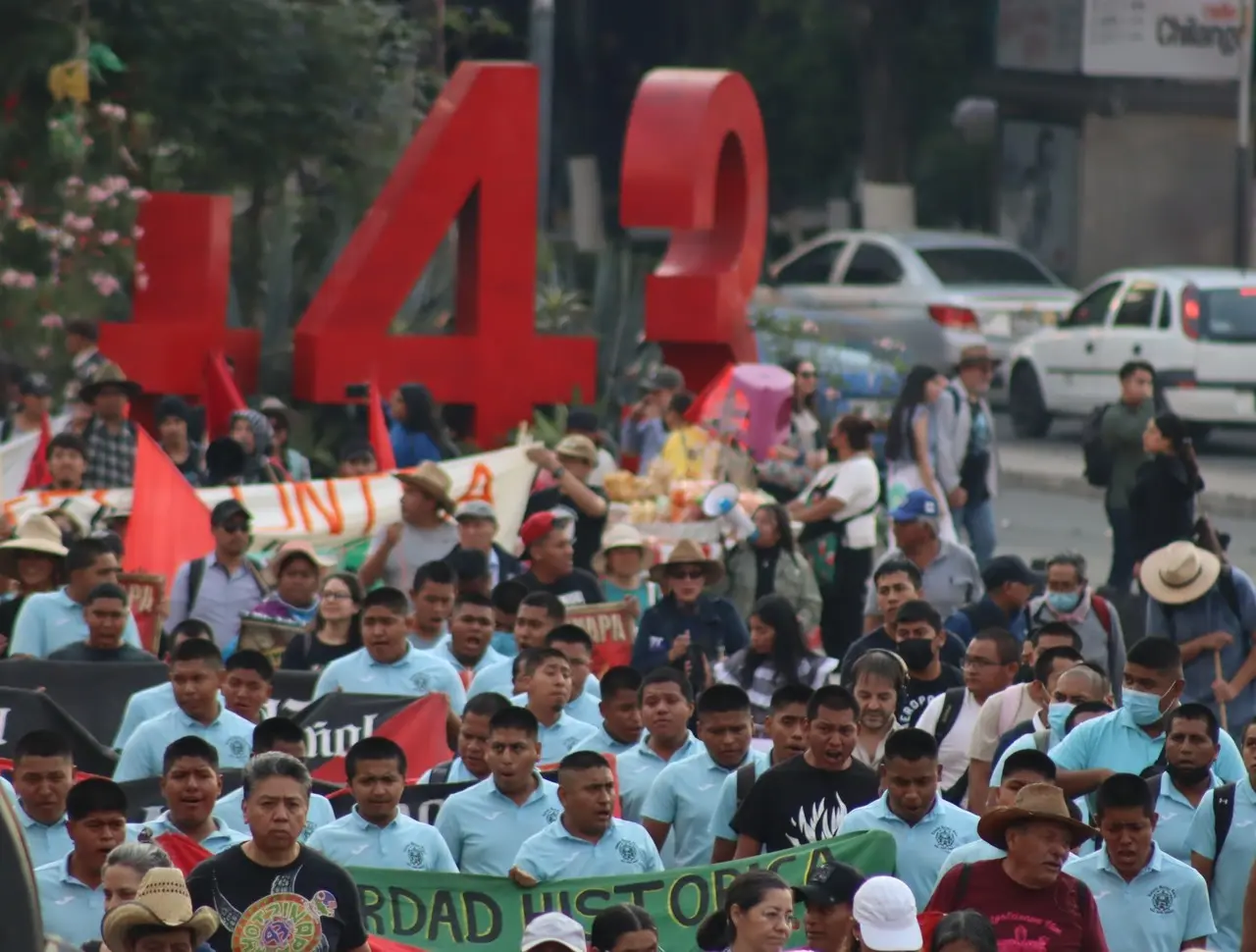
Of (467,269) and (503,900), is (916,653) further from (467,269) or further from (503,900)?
(467,269)

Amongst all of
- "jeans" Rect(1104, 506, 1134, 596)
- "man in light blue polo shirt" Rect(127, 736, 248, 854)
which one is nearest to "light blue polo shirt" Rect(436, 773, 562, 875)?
"man in light blue polo shirt" Rect(127, 736, 248, 854)

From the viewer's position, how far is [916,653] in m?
10.8

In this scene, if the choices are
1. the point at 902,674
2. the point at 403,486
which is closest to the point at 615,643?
the point at 403,486

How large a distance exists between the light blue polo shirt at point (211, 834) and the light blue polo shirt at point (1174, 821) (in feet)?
9.41

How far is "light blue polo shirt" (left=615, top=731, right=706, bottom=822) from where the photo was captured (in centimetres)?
1011

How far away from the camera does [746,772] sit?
372 inches

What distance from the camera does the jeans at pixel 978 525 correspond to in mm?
16969

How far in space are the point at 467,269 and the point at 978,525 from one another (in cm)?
393

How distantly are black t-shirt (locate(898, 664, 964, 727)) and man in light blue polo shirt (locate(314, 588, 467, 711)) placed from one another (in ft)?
5.62

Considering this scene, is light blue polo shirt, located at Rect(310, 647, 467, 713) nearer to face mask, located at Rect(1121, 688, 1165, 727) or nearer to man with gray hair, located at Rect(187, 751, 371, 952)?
face mask, located at Rect(1121, 688, 1165, 727)

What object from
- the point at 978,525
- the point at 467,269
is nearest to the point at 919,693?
the point at 978,525

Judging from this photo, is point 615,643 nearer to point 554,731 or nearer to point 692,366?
point 554,731

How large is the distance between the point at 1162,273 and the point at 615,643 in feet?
44.7

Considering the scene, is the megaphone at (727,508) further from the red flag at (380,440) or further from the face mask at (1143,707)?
the face mask at (1143,707)
